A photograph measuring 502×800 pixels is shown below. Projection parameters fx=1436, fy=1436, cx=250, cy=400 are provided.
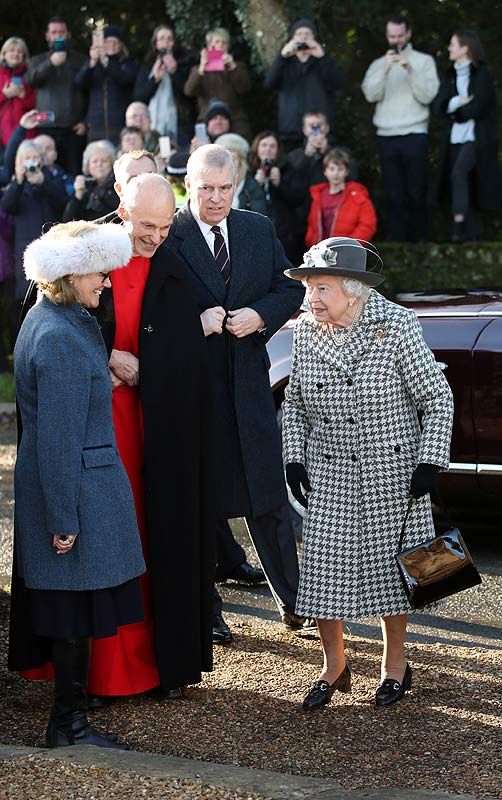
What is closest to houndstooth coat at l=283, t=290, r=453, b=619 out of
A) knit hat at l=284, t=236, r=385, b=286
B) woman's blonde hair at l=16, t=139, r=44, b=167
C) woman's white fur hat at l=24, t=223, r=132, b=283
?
knit hat at l=284, t=236, r=385, b=286

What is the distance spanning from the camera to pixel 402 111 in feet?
43.4

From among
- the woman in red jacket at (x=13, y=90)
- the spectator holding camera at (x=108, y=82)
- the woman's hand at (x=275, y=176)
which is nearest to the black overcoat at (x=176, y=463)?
the woman's hand at (x=275, y=176)

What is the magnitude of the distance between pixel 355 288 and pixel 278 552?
1526mm

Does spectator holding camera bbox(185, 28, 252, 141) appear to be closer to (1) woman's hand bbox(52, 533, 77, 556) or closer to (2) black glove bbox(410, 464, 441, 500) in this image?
(2) black glove bbox(410, 464, 441, 500)

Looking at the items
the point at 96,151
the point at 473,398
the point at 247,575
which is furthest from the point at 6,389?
the point at 473,398

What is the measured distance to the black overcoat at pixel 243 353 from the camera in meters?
6.10

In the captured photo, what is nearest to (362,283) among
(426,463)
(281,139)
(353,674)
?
(426,463)

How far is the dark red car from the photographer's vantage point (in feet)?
25.0

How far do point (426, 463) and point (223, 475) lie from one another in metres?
1.19

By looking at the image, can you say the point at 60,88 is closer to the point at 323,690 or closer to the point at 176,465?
the point at 176,465

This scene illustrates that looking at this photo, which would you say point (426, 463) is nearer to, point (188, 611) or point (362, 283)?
point (362, 283)

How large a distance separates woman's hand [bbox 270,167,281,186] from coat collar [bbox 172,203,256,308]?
6131 millimetres

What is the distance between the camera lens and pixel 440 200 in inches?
540

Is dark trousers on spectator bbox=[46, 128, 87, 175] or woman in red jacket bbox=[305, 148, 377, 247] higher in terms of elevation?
dark trousers on spectator bbox=[46, 128, 87, 175]
